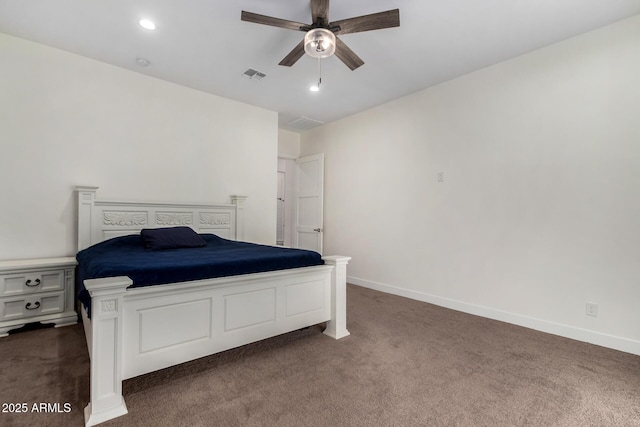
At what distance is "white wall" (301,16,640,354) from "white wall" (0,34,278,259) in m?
2.36

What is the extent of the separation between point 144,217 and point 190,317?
2116mm

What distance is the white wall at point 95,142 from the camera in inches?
113

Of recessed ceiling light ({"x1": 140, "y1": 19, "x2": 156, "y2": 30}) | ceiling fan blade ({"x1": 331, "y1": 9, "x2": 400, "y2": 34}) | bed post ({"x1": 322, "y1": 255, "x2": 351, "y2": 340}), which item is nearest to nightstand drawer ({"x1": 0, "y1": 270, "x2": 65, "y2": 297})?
recessed ceiling light ({"x1": 140, "y1": 19, "x2": 156, "y2": 30})

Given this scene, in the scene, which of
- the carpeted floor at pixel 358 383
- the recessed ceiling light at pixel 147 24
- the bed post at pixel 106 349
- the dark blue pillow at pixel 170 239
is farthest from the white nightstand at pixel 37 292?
the recessed ceiling light at pixel 147 24

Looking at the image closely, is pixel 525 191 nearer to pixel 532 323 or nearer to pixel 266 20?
pixel 532 323

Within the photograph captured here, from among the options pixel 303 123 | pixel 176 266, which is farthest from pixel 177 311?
pixel 303 123

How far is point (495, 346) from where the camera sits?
2484 millimetres

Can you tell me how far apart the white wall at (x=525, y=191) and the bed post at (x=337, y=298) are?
Answer: 163 cm

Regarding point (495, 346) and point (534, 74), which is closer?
point (495, 346)

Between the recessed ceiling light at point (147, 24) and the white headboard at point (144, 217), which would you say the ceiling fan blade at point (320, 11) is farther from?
the white headboard at point (144, 217)

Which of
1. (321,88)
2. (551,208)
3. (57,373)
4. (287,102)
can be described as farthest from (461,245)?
(57,373)

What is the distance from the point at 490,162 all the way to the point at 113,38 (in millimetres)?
4025

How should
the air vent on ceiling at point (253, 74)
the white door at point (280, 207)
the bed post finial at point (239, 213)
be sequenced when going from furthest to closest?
the white door at point (280, 207) → the bed post finial at point (239, 213) → the air vent on ceiling at point (253, 74)

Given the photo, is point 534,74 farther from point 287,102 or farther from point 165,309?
point 165,309
